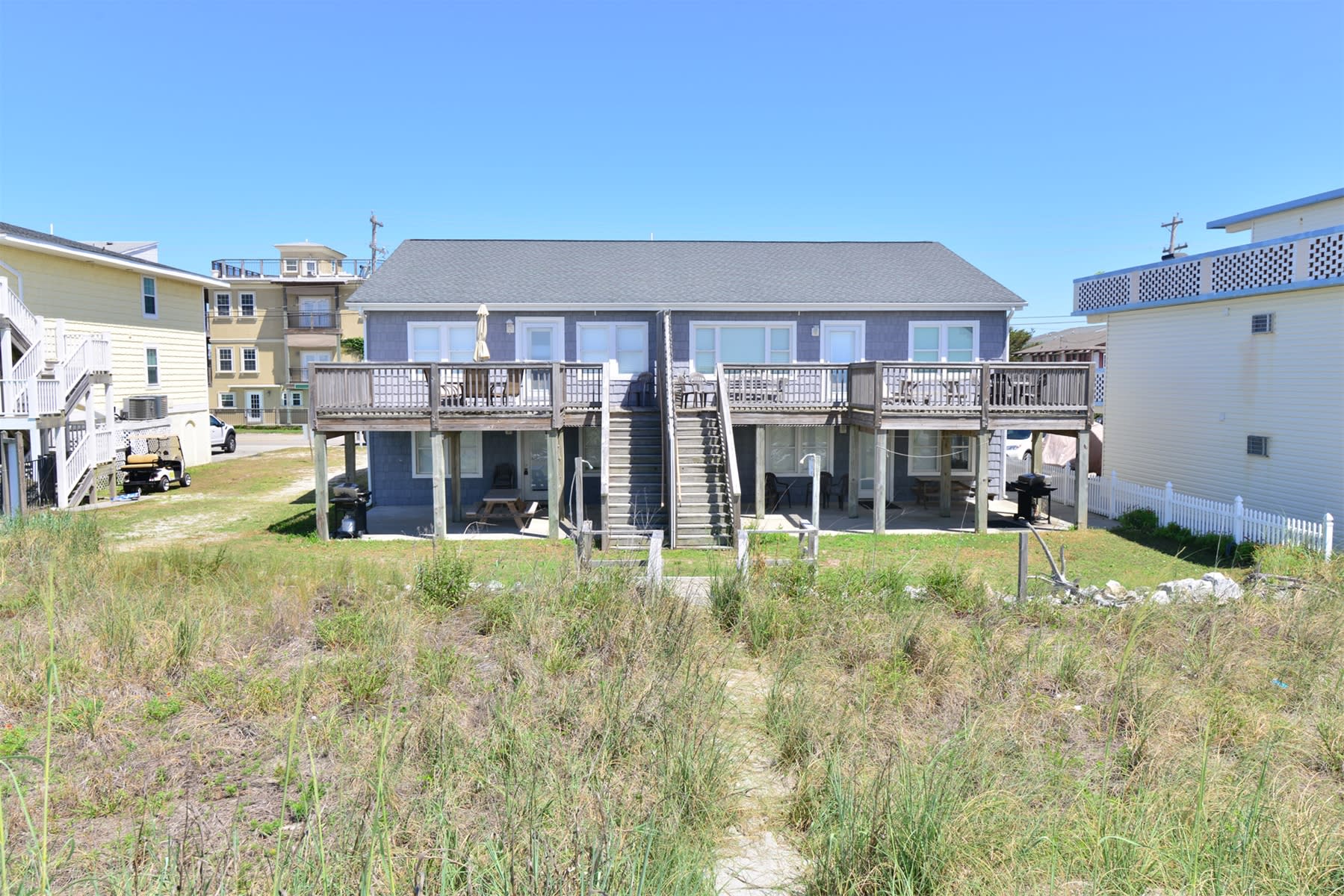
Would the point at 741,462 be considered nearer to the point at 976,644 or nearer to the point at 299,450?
the point at 976,644

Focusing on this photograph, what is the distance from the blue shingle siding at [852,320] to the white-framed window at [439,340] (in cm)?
494

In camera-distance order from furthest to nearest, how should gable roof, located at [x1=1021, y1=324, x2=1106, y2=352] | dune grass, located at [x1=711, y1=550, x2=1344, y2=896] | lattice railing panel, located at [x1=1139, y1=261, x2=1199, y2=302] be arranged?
gable roof, located at [x1=1021, y1=324, x2=1106, y2=352], lattice railing panel, located at [x1=1139, y1=261, x2=1199, y2=302], dune grass, located at [x1=711, y1=550, x2=1344, y2=896]

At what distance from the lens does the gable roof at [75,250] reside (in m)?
21.7

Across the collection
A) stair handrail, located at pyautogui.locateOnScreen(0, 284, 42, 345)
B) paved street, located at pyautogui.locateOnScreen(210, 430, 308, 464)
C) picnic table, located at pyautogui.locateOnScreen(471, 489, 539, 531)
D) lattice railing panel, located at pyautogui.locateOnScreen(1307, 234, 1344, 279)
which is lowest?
picnic table, located at pyautogui.locateOnScreen(471, 489, 539, 531)

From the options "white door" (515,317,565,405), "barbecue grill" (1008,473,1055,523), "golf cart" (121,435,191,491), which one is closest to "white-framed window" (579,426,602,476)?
"white door" (515,317,565,405)

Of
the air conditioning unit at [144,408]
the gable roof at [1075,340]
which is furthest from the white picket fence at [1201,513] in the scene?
the air conditioning unit at [144,408]

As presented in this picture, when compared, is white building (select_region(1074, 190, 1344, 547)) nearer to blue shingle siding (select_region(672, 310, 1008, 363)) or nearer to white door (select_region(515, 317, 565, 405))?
blue shingle siding (select_region(672, 310, 1008, 363))

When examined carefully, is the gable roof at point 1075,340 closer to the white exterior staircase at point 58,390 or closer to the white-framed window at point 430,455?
the white-framed window at point 430,455

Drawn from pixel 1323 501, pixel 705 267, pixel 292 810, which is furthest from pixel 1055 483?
pixel 292 810

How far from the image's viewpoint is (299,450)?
112ft

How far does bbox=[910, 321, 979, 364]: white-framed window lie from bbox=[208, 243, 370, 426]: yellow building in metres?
35.3

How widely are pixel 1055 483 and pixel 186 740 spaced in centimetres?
2045

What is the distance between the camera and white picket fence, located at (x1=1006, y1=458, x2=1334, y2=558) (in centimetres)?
1379

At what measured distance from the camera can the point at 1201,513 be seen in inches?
621
